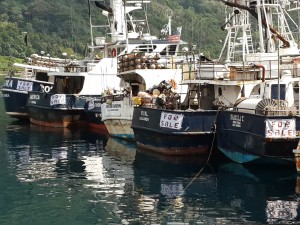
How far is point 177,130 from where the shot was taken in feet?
81.3

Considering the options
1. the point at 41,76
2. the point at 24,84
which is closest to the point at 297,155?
the point at 24,84

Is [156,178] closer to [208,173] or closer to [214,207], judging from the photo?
[208,173]

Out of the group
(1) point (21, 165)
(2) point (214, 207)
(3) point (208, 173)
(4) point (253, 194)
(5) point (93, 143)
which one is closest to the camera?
(2) point (214, 207)

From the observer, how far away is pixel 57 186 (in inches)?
841

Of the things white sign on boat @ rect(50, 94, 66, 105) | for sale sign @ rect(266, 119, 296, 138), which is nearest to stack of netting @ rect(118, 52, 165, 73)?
white sign on boat @ rect(50, 94, 66, 105)

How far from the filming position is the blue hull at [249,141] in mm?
21344

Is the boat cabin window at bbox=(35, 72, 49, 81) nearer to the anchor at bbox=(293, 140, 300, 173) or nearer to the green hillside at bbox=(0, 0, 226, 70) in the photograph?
the anchor at bbox=(293, 140, 300, 173)

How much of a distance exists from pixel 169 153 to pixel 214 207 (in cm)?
777

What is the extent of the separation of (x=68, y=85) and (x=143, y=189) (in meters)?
19.8

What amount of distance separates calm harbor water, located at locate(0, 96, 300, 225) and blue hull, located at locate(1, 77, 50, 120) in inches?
486

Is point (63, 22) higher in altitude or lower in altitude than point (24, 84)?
higher

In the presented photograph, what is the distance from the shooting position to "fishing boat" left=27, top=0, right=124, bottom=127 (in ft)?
121

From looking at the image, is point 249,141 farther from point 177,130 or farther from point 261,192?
point 177,130

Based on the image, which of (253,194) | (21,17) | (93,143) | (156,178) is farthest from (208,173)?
(21,17)
